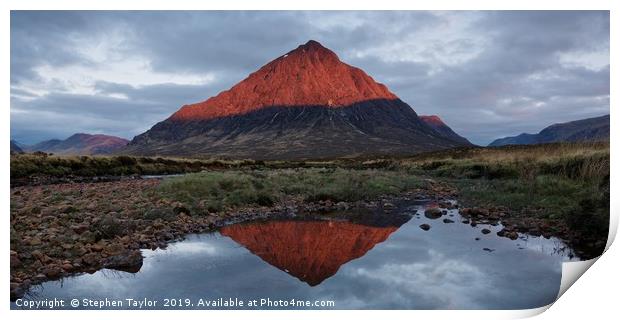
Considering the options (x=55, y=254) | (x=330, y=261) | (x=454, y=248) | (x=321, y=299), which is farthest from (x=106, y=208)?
(x=454, y=248)

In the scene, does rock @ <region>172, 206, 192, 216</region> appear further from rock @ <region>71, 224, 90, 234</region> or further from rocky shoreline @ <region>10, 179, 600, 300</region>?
rock @ <region>71, 224, 90, 234</region>

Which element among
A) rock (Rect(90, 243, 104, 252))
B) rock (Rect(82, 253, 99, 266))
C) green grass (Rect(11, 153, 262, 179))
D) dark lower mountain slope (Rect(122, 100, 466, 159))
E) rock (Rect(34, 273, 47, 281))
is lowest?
rock (Rect(34, 273, 47, 281))

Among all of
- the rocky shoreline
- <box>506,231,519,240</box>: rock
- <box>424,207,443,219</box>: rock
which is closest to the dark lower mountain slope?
the rocky shoreline

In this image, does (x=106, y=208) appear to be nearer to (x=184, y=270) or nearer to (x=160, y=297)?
(x=184, y=270)

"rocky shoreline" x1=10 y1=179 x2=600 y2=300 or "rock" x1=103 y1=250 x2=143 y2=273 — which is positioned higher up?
"rocky shoreline" x1=10 y1=179 x2=600 y2=300

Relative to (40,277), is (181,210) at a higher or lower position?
higher

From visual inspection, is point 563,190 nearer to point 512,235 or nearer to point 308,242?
point 512,235

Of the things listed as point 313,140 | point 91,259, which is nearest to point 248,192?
point 91,259
